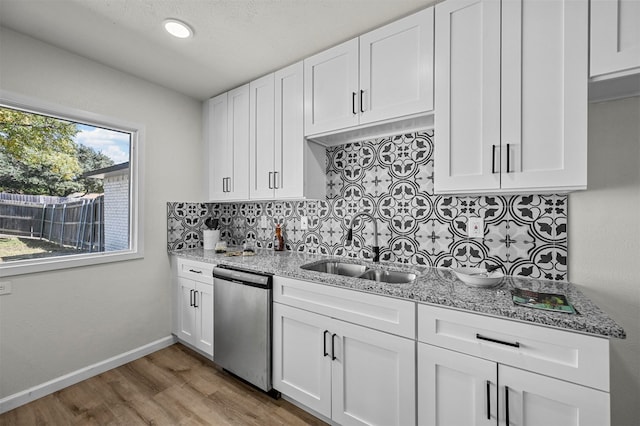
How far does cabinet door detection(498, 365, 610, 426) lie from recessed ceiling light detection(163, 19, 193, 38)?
2567mm

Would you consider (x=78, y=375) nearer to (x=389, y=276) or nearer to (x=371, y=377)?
(x=371, y=377)

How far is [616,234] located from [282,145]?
2.15 metres

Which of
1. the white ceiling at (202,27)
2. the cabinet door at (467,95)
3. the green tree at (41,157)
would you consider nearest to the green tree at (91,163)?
the green tree at (41,157)

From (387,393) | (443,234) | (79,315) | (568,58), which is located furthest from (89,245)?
(568,58)

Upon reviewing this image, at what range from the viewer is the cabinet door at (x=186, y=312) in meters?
2.51

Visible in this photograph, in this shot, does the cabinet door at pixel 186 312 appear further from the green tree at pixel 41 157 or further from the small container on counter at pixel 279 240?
the green tree at pixel 41 157

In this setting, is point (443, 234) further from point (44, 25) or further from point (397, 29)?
point (44, 25)

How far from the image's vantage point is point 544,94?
51.1 inches

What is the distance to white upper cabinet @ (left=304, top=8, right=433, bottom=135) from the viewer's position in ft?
5.32

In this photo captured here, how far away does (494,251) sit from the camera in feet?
5.58

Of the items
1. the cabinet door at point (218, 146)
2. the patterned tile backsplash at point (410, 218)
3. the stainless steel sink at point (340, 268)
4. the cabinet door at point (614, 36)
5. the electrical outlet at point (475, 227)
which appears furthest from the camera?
the cabinet door at point (218, 146)

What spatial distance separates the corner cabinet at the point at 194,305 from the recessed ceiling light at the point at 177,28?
1721 millimetres

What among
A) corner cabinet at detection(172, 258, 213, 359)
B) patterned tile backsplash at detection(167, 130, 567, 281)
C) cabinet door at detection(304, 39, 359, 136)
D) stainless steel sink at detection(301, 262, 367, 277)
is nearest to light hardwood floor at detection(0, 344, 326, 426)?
corner cabinet at detection(172, 258, 213, 359)

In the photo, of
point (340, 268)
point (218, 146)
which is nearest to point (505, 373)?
point (340, 268)
